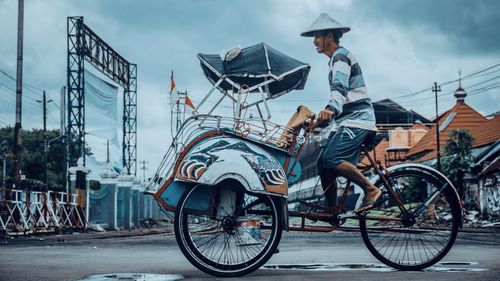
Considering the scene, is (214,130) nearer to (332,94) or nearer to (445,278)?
(332,94)

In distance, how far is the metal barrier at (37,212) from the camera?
20922 millimetres

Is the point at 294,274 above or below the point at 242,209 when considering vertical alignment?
below

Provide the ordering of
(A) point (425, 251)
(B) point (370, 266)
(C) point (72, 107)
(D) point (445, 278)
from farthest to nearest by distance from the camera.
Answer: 1. (C) point (72, 107)
2. (B) point (370, 266)
3. (A) point (425, 251)
4. (D) point (445, 278)

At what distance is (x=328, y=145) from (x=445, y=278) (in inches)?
53.3

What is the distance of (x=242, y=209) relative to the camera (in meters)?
6.05

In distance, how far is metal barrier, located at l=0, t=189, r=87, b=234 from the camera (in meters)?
20.9

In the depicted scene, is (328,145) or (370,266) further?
(370,266)

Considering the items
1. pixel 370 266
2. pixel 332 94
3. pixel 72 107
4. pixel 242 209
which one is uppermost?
pixel 72 107

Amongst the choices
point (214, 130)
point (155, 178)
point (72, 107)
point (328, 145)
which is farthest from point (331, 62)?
point (72, 107)

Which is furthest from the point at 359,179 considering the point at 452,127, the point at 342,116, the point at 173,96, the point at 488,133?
the point at 452,127

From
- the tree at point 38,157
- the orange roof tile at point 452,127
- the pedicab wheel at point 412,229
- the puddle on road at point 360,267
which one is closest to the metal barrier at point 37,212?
the puddle on road at point 360,267

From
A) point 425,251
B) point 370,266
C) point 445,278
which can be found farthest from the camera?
point 370,266

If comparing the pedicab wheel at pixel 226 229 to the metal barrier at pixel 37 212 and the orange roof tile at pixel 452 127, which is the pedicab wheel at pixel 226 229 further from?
the orange roof tile at pixel 452 127

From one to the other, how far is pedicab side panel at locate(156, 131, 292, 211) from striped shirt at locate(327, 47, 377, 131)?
0.67m
